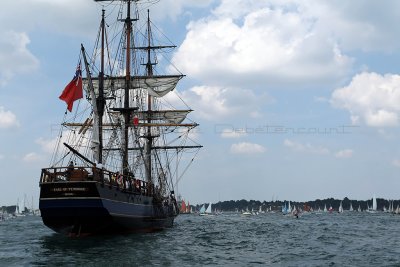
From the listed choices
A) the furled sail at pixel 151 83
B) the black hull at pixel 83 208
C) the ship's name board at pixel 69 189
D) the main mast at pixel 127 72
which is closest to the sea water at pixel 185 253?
the black hull at pixel 83 208

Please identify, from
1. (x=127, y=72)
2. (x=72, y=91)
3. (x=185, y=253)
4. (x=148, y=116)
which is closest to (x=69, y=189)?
(x=72, y=91)

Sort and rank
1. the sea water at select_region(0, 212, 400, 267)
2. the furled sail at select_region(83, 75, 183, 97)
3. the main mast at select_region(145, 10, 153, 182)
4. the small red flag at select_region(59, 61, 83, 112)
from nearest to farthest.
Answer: the sea water at select_region(0, 212, 400, 267), the small red flag at select_region(59, 61, 83, 112), the furled sail at select_region(83, 75, 183, 97), the main mast at select_region(145, 10, 153, 182)

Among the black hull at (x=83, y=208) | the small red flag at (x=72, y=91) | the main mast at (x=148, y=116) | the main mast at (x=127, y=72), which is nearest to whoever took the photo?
the black hull at (x=83, y=208)

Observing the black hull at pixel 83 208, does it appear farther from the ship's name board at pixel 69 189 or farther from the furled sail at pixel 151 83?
the furled sail at pixel 151 83

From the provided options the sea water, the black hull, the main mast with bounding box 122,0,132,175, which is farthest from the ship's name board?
the main mast with bounding box 122,0,132,175

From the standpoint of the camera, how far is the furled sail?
59562 millimetres

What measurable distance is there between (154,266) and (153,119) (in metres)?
46.1

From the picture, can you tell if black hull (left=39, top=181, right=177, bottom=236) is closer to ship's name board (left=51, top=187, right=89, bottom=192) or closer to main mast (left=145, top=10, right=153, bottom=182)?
ship's name board (left=51, top=187, right=89, bottom=192)

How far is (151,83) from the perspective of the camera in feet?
206

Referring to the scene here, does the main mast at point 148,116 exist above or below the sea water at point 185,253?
above

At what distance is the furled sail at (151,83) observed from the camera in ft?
195

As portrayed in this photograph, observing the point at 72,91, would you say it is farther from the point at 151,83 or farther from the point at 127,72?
the point at 151,83

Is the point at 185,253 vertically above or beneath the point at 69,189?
beneath

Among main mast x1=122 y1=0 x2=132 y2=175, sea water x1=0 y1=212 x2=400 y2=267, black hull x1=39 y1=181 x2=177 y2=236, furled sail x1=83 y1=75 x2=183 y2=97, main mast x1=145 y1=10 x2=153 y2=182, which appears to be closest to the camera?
sea water x1=0 y1=212 x2=400 y2=267
